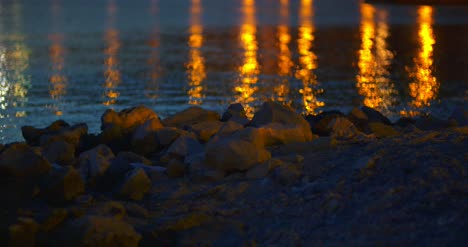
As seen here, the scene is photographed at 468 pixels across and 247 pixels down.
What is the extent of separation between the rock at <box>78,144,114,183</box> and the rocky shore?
0.04 feet

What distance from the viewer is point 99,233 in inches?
211

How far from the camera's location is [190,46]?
22.6 m

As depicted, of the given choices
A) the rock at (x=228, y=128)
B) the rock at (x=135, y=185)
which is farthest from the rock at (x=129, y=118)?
the rock at (x=135, y=185)

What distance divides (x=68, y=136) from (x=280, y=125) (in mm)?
2525

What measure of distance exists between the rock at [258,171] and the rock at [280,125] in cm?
113

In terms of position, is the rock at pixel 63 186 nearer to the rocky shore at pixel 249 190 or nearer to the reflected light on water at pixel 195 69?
the rocky shore at pixel 249 190

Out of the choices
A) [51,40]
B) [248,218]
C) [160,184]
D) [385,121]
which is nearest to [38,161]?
[160,184]

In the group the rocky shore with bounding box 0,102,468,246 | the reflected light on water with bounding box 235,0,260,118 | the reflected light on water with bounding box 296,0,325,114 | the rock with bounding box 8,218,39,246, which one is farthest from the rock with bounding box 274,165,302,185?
the reflected light on water with bounding box 296,0,325,114

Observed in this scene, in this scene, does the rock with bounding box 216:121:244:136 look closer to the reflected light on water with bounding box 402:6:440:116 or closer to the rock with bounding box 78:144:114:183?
the rock with bounding box 78:144:114:183

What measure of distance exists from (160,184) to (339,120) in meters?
2.56

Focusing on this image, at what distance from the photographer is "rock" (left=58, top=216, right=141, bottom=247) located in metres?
5.33

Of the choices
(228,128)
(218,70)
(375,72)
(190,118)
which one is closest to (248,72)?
(218,70)

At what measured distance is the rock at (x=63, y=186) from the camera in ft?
21.6

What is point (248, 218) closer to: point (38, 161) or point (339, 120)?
point (38, 161)
